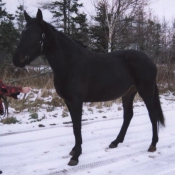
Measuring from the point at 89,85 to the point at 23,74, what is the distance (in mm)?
8574

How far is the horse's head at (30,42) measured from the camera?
281 cm

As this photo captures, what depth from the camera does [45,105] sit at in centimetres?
719

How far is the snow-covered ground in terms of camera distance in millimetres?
2969

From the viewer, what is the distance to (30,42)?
113 inches

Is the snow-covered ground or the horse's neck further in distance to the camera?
the horse's neck

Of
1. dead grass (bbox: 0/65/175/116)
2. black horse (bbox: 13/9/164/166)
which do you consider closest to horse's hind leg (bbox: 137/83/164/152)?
black horse (bbox: 13/9/164/166)

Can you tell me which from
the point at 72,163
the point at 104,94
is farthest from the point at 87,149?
the point at 104,94

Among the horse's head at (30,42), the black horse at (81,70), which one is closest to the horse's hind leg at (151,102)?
the black horse at (81,70)

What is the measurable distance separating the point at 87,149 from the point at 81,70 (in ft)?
→ 4.37

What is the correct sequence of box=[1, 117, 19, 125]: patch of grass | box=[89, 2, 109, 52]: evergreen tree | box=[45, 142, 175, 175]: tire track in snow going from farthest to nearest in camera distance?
1. box=[89, 2, 109, 52]: evergreen tree
2. box=[1, 117, 19, 125]: patch of grass
3. box=[45, 142, 175, 175]: tire track in snow

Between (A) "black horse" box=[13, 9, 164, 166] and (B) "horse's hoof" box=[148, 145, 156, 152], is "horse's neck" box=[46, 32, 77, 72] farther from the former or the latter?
(B) "horse's hoof" box=[148, 145, 156, 152]

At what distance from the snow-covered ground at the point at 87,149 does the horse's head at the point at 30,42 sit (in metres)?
1.39

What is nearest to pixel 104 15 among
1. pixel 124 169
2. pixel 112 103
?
pixel 112 103

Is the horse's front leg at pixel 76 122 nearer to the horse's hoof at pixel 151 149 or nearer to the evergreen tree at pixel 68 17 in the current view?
the horse's hoof at pixel 151 149
